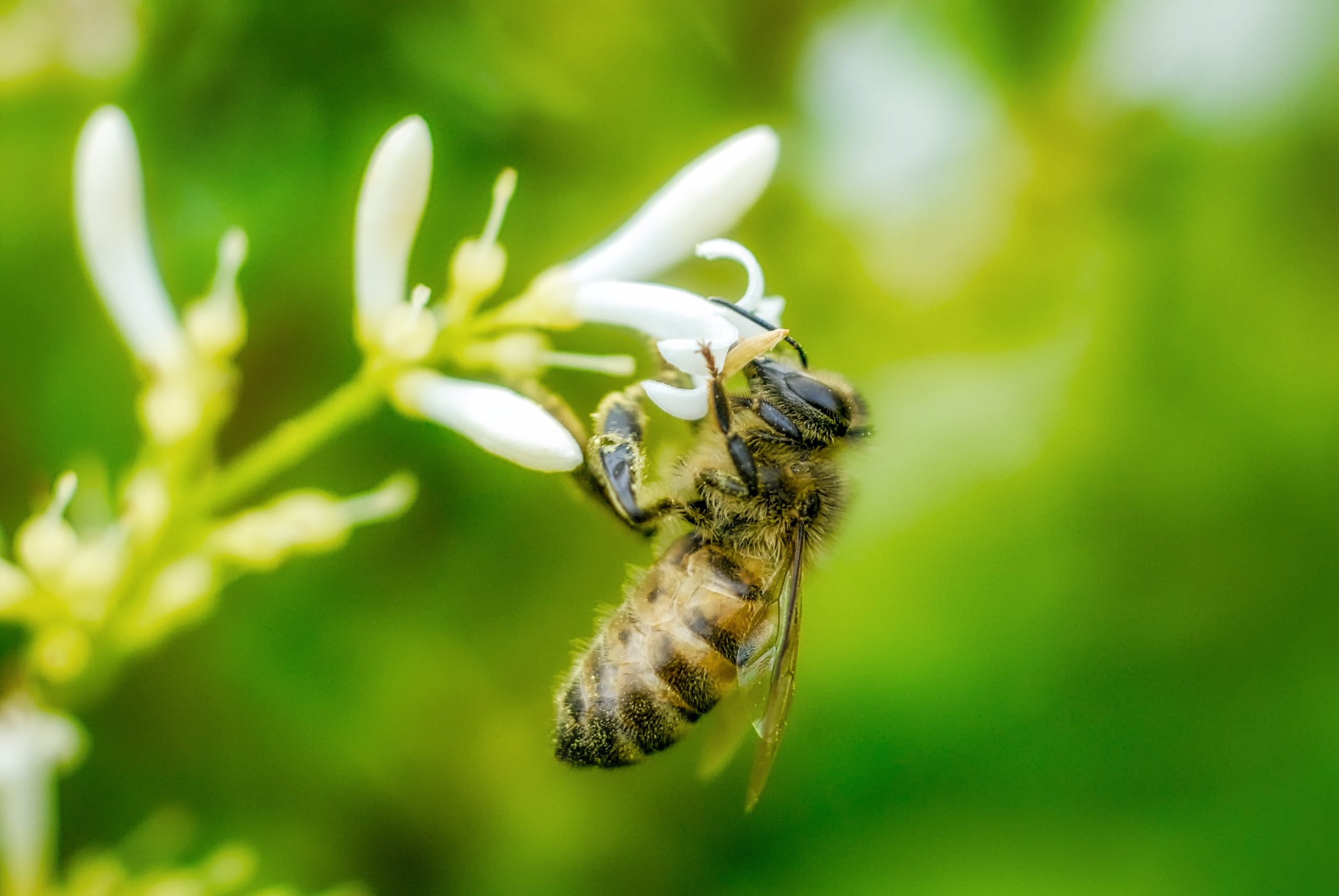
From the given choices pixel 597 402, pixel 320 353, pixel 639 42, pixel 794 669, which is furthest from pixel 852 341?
pixel 794 669

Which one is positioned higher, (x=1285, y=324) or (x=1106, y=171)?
(x=1106, y=171)

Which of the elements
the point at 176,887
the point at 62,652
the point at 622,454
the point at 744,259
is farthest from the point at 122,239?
the point at 176,887

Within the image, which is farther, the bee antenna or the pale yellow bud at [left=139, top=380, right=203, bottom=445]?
the pale yellow bud at [left=139, top=380, right=203, bottom=445]

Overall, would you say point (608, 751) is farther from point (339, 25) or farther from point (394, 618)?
point (339, 25)

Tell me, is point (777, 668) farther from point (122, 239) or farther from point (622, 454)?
point (122, 239)

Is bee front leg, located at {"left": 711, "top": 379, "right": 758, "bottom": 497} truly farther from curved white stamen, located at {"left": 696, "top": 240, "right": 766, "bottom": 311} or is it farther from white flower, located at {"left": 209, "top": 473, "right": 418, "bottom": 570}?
white flower, located at {"left": 209, "top": 473, "right": 418, "bottom": 570}

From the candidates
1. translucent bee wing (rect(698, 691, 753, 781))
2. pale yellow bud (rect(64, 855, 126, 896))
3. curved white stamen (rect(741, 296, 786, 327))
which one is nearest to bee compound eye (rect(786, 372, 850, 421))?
curved white stamen (rect(741, 296, 786, 327))
